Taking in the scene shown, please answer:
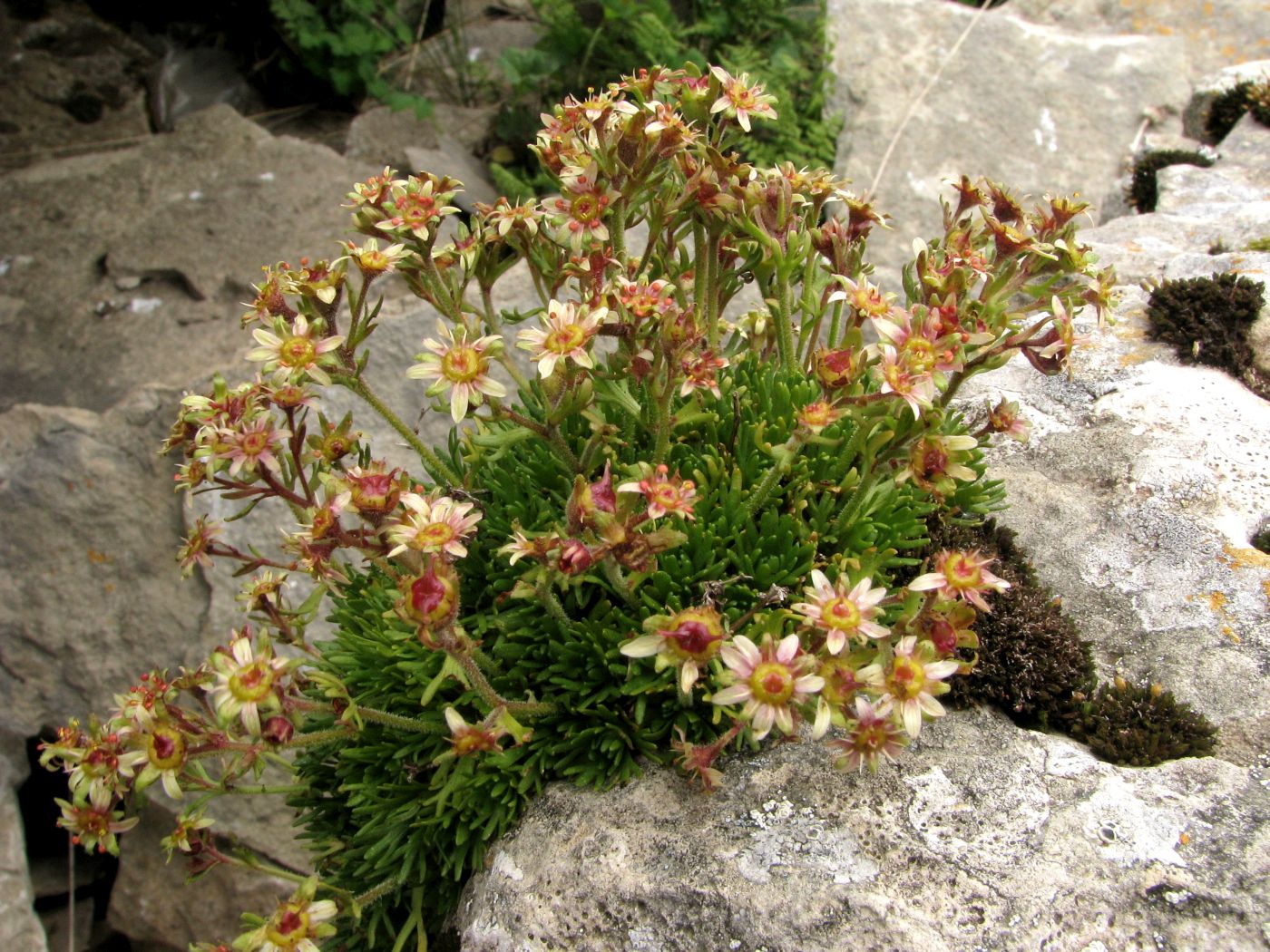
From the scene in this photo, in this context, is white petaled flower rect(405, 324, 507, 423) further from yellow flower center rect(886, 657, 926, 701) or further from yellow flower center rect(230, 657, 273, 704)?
yellow flower center rect(886, 657, 926, 701)

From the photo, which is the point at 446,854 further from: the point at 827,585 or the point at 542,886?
the point at 827,585

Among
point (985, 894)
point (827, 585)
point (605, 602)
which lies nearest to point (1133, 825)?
point (985, 894)

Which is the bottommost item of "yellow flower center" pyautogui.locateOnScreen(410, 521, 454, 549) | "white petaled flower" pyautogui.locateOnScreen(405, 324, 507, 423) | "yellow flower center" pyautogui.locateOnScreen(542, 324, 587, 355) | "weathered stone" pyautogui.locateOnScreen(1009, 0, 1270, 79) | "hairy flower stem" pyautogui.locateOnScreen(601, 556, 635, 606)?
"hairy flower stem" pyautogui.locateOnScreen(601, 556, 635, 606)

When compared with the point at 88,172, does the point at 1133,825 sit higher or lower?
higher

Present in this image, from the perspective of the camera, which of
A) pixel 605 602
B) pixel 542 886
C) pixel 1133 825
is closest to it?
pixel 1133 825

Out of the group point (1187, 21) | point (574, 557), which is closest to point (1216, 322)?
point (574, 557)

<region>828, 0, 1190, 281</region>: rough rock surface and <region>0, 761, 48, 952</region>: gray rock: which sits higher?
<region>828, 0, 1190, 281</region>: rough rock surface

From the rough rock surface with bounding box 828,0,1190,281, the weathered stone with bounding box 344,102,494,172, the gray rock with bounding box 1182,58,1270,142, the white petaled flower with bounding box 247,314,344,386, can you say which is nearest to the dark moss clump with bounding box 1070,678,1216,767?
the white petaled flower with bounding box 247,314,344,386
